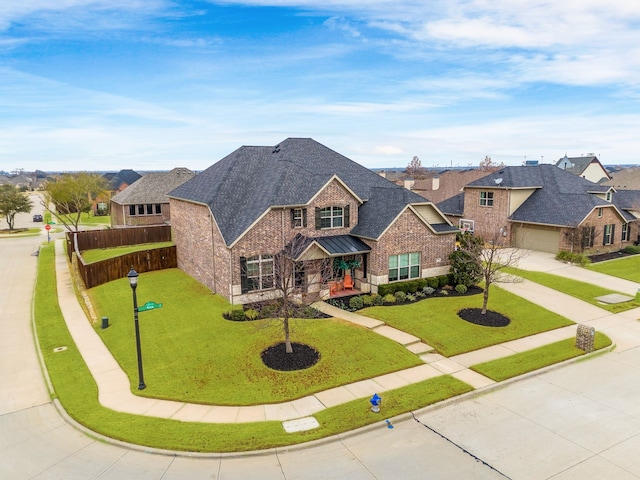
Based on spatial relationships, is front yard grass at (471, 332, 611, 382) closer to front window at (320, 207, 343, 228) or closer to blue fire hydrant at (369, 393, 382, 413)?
blue fire hydrant at (369, 393, 382, 413)

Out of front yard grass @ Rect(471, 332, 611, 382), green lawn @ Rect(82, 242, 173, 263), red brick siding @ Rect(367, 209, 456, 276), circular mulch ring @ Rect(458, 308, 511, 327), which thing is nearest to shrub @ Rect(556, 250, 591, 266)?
red brick siding @ Rect(367, 209, 456, 276)

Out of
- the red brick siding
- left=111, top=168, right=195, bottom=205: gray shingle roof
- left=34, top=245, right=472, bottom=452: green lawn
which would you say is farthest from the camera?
left=111, top=168, right=195, bottom=205: gray shingle roof

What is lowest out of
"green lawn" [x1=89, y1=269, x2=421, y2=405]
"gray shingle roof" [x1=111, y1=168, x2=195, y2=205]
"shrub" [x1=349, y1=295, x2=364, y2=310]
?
"green lawn" [x1=89, y1=269, x2=421, y2=405]

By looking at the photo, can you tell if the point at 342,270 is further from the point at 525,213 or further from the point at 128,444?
the point at 525,213

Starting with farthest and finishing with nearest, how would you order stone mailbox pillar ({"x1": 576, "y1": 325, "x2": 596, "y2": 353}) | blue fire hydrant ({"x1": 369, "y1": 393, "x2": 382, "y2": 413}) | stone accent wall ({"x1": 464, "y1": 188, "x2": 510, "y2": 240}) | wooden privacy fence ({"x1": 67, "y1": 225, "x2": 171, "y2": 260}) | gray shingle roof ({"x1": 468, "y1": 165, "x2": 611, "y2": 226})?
stone accent wall ({"x1": 464, "y1": 188, "x2": 510, "y2": 240}) → wooden privacy fence ({"x1": 67, "y1": 225, "x2": 171, "y2": 260}) → gray shingle roof ({"x1": 468, "y1": 165, "x2": 611, "y2": 226}) → stone mailbox pillar ({"x1": 576, "y1": 325, "x2": 596, "y2": 353}) → blue fire hydrant ({"x1": 369, "y1": 393, "x2": 382, "y2": 413})

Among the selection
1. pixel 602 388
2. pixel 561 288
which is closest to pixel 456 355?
pixel 602 388

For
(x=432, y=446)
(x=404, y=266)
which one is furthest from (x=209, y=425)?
(x=404, y=266)

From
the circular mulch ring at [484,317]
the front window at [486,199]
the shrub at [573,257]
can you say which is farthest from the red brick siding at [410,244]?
the front window at [486,199]

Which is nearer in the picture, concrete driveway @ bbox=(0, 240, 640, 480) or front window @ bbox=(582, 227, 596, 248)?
concrete driveway @ bbox=(0, 240, 640, 480)
